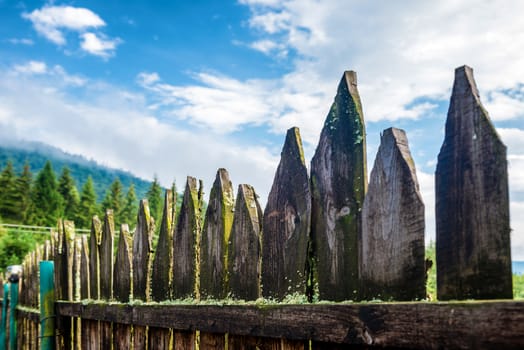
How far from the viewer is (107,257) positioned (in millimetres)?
3988

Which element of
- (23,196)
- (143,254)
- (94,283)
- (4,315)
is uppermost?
(23,196)

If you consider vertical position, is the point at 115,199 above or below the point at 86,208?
above

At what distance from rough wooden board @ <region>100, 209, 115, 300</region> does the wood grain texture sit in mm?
1312

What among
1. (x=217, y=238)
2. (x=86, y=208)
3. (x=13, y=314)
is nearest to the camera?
(x=217, y=238)

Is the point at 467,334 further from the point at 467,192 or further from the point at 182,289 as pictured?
the point at 182,289

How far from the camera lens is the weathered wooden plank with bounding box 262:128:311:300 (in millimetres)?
2098

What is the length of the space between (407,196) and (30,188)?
87.6 metres

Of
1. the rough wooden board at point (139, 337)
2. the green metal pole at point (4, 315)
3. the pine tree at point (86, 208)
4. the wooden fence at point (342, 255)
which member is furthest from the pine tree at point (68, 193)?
the wooden fence at point (342, 255)

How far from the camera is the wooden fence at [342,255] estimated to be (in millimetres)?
1464

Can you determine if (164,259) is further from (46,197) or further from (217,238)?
(46,197)

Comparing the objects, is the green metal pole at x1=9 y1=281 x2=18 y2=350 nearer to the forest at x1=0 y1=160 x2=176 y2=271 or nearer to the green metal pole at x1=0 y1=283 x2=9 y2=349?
the green metal pole at x1=0 y1=283 x2=9 y2=349

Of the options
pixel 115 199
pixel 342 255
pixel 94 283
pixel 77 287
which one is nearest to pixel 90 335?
pixel 94 283

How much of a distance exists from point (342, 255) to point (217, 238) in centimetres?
90

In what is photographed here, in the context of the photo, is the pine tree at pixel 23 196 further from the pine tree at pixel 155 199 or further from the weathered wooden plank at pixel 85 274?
the weathered wooden plank at pixel 85 274
